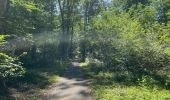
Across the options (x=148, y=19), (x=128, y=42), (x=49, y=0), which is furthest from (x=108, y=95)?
(x=49, y=0)

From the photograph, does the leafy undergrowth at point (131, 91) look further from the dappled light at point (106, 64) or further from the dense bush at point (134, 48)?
the dense bush at point (134, 48)

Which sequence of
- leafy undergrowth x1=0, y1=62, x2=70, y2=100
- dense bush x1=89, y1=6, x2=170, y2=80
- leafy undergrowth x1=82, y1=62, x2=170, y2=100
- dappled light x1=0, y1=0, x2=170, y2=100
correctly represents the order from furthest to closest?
dense bush x1=89, y1=6, x2=170, y2=80
leafy undergrowth x1=0, y1=62, x2=70, y2=100
dappled light x1=0, y1=0, x2=170, y2=100
leafy undergrowth x1=82, y1=62, x2=170, y2=100

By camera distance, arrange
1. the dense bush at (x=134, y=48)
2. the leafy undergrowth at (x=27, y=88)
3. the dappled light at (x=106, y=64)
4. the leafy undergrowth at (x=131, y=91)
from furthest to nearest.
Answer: the dense bush at (x=134, y=48) < the leafy undergrowth at (x=27, y=88) < the dappled light at (x=106, y=64) < the leafy undergrowth at (x=131, y=91)

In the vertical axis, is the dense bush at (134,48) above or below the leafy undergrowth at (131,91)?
above

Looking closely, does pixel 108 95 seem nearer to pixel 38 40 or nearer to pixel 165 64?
pixel 165 64

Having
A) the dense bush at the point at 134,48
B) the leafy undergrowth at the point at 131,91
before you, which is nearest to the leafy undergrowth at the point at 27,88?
the leafy undergrowth at the point at 131,91

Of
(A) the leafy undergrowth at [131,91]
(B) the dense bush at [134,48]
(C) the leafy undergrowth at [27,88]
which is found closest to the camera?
(A) the leafy undergrowth at [131,91]

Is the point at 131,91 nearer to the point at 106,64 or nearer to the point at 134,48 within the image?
the point at 134,48

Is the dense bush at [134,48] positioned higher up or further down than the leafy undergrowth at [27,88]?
higher up

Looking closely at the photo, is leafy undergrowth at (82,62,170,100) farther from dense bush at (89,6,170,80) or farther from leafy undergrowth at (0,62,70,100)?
leafy undergrowth at (0,62,70,100)

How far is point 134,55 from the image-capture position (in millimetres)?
26906

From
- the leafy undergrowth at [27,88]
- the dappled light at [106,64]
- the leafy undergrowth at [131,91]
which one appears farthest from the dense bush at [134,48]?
the leafy undergrowth at [27,88]

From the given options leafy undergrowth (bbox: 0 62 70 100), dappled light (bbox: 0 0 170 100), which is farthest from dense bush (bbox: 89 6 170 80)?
leafy undergrowth (bbox: 0 62 70 100)

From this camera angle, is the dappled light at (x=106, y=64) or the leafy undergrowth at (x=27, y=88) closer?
the dappled light at (x=106, y=64)
